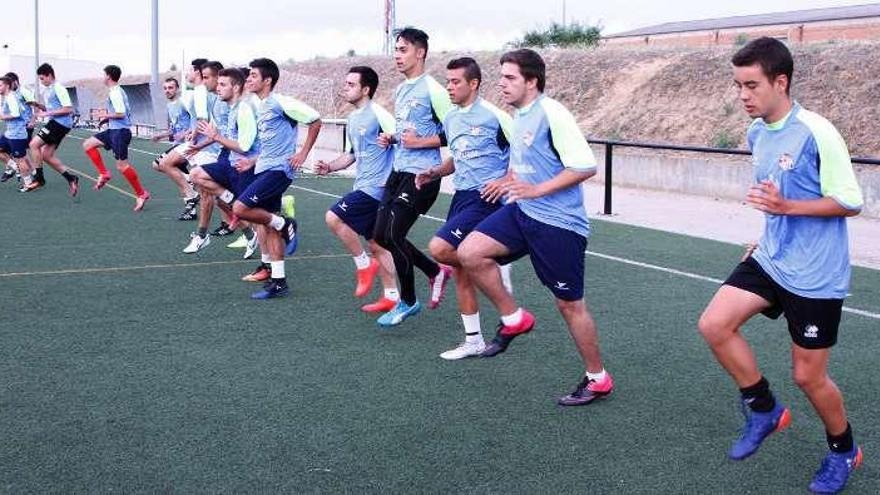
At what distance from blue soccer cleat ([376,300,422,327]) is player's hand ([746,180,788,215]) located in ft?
11.8

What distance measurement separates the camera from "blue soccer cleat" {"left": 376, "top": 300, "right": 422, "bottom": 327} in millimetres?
7156

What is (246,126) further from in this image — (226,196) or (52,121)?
(52,121)

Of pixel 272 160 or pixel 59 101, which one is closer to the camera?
pixel 272 160

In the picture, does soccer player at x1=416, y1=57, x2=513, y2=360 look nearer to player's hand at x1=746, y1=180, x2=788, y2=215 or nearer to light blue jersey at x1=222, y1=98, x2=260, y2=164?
player's hand at x1=746, y1=180, x2=788, y2=215

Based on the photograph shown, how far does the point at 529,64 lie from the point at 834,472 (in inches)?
98.7

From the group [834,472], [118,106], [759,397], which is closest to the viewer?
[834,472]

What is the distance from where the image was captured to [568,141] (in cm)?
516

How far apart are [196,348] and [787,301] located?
3.79 meters

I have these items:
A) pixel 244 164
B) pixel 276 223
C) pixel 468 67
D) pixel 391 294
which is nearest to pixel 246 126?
pixel 244 164

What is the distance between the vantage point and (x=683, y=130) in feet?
79.0

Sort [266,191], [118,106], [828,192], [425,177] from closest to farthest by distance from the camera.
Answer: [828,192], [425,177], [266,191], [118,106]

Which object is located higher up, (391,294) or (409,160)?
(409,160)

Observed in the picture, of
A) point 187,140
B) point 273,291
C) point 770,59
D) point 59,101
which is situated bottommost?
point 273,291

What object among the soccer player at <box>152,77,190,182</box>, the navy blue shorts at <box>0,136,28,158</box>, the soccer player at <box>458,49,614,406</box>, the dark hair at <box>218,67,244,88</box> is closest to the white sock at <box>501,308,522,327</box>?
the soccer player at <box>458,49,614,406</box>
